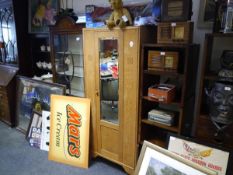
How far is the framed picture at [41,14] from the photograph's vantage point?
2900 mm

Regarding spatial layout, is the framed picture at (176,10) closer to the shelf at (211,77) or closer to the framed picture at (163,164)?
the shelf at (211,77)

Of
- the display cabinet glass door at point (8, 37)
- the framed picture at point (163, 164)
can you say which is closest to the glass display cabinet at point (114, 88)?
the framed picture at point (163, 164)

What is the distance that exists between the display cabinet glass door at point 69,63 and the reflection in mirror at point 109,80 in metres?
0.59

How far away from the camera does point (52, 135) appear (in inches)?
95.7

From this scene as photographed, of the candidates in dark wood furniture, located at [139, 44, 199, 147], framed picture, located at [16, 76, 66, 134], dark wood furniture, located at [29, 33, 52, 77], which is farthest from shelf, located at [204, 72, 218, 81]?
dark wood furniture, located at [29, 33, 52, 77]

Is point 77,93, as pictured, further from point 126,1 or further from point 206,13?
point 206,13

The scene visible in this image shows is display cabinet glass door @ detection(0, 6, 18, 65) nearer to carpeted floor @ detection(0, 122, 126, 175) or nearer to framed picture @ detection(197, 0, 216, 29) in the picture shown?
carpeted floor @ detection(0, 122, 126, 175)

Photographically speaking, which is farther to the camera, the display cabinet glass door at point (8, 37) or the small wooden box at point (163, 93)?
the display cabinet glass door at point (8, 37)

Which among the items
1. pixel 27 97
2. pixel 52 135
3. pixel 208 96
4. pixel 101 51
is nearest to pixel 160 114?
pixel 208 96

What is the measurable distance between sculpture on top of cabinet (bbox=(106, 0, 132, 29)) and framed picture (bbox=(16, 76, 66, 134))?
3.72 feet

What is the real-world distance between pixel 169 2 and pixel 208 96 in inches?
32.6

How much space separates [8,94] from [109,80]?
77.7 inches

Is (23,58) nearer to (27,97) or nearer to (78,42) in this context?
(27,97)

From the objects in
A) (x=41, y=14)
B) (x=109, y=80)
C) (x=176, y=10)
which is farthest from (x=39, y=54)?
(x=176, y=10)
